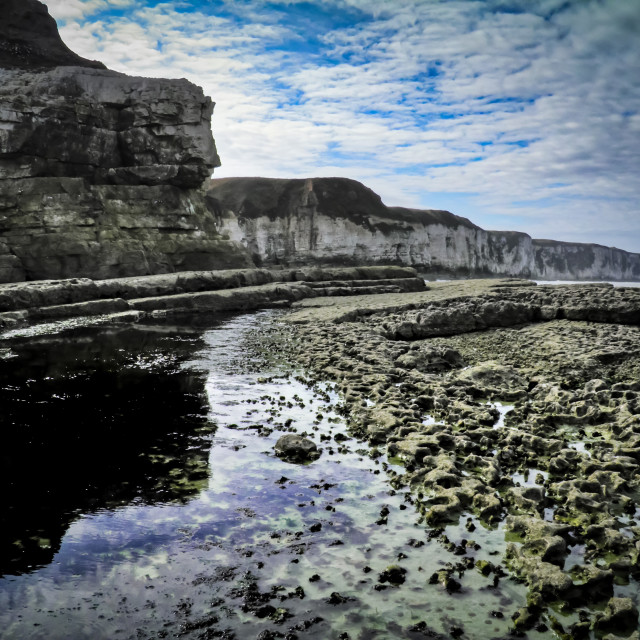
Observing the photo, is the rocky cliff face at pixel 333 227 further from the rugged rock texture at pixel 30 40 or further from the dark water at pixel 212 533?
the dark water at pixel 212 533

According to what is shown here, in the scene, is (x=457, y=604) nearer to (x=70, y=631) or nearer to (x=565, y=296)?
(x=70, y=631)

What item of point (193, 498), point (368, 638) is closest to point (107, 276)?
point (193, 498)

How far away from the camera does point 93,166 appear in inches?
1731

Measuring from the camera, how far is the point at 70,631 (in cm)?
381

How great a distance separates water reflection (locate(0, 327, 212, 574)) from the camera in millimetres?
5635

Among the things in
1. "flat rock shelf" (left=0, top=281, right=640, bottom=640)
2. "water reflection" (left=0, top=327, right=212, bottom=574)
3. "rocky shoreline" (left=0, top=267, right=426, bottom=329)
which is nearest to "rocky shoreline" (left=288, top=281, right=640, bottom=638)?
"flat rock shelf" (left=0, top=281, right=640, bottom=640)

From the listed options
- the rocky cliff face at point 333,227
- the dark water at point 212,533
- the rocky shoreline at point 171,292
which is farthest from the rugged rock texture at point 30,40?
the dark water at point 212,533

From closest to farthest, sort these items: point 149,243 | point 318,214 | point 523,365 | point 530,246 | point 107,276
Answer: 1. point 523,365
2. point 107,276
3. point 149,243
4. point 318,214
5. point 530,246

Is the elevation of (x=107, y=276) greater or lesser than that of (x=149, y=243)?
lesser

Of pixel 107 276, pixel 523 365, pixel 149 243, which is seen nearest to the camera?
pixel 523 365

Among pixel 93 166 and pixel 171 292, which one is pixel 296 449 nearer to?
pixel 171 292

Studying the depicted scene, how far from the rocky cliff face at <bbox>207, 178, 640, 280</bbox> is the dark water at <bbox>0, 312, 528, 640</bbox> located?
66160 mm

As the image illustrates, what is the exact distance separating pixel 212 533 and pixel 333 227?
74238 mm

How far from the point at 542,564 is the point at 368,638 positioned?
172 centimetres
